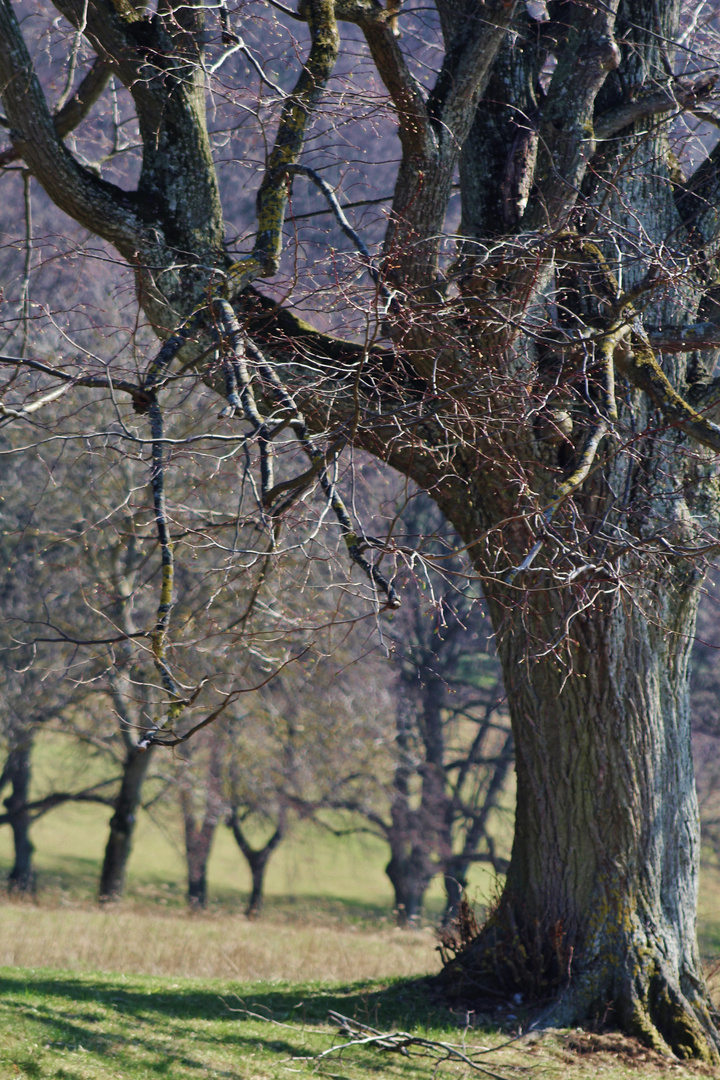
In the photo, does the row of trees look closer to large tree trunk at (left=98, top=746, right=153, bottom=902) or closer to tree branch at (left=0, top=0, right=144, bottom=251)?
large tree trunk at (left=98, top=746, right=153, bottom=902)

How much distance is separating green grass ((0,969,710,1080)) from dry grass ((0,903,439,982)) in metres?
1.77

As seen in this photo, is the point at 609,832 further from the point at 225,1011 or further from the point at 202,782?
the point at 202,782

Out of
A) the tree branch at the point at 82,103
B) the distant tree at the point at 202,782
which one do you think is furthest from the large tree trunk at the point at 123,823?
the tree branch at the point at 82,103

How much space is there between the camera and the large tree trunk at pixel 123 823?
50.4 feet

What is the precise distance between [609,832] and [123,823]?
11.6 m

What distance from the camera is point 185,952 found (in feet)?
31.1

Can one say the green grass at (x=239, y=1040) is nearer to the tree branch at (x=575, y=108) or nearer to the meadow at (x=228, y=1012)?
the meadow at (x=228, y=1012)

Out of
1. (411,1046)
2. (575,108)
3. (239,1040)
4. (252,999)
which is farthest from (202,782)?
(575,108)

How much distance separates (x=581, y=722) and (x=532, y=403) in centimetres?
256

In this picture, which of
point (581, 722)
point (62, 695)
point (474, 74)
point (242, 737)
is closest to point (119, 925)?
point (62, 695)

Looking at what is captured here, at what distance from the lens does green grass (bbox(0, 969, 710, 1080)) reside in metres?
4.70

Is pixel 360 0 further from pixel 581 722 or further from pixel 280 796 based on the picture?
pixel 280 796

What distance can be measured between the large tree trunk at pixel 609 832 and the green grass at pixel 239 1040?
0.34m

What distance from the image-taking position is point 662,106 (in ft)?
20.1
